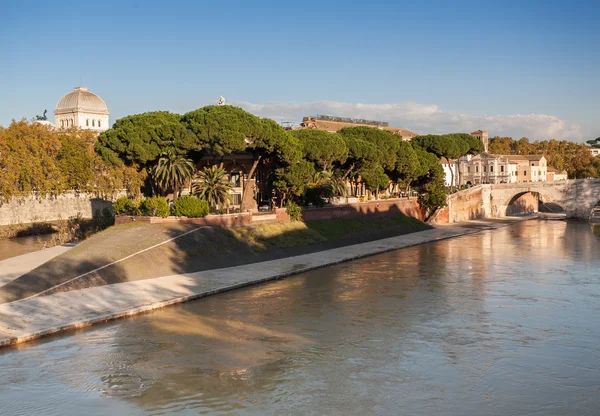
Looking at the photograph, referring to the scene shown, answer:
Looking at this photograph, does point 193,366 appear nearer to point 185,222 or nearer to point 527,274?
point 185,222

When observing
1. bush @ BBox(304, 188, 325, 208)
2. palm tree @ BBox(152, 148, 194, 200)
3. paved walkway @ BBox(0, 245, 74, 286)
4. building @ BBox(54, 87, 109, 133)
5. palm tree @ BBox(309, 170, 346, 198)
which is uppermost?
building @ BBox(54, 87, 109, 133)

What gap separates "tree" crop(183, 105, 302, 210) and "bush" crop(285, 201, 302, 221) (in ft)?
15.1

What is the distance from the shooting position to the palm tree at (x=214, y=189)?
60281mm

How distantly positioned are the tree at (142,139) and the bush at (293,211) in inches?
432

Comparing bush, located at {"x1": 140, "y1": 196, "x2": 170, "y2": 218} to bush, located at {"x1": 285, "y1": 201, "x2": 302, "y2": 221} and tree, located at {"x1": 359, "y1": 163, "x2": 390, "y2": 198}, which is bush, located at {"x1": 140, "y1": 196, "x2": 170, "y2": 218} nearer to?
→ bush, located at {"x1": 285, "y1": 201, "x2": 302, "y2": 221}

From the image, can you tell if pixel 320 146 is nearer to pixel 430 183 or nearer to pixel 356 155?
pixel 356 155

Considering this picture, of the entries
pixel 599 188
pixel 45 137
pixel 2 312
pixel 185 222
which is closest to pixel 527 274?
pixel 185 222

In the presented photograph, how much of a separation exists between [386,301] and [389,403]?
1735 centimetres

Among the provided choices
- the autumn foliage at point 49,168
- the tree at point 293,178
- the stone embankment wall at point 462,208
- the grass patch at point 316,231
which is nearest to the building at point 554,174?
the stone embankment wall at point 462,208

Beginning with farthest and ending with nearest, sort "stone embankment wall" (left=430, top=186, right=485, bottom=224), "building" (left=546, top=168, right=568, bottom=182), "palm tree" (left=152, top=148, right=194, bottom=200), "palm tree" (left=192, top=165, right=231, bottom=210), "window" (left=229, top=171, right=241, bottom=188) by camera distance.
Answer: "building" (left=546, top=168, right=568, bottom=182)
"stone embankment wall" (left=430, top=186, right=485, bottom=224)
"window" (left=229, top=171, right=241, bottom=188)
"palm tree" (left=152, top=148, right=194, bottom=200)
"palm tree" (left=192, top=165, right=231, bottom=210)

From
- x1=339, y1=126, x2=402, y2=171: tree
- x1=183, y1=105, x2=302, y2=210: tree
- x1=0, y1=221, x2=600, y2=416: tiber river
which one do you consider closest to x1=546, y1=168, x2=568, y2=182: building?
x1=339, y1=126, x2=402, y2=171: tree

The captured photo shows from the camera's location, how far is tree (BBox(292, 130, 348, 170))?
246 ft

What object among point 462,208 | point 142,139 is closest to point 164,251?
point 142,139

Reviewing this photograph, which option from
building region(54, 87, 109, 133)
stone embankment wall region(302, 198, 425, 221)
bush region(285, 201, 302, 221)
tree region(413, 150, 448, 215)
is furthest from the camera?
building region(54, 87, 109, 133)
